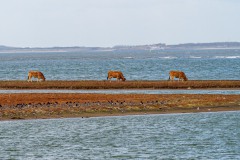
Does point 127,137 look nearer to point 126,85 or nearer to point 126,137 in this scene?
point 126,137

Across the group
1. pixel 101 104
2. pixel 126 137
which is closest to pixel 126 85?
pixel 101 104

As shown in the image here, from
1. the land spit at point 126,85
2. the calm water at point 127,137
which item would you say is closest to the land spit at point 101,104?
the calm water at point 127,137

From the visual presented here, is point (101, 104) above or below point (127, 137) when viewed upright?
above

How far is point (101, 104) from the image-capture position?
43.3m

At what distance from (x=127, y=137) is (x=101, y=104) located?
32.9ft

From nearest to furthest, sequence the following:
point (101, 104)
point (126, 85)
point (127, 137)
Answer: point (127, 137)
point (101, 104)
point (126, 85)

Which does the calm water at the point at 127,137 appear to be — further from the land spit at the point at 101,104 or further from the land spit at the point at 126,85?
the land spit at the point at 126,85

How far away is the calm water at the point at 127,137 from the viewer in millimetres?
29109

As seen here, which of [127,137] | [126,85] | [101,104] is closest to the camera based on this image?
[127,137]

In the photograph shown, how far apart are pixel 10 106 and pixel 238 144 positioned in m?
16.0

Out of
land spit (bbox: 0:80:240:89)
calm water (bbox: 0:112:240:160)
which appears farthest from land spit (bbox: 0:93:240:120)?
land spit (bbox: 0:80:240:89)

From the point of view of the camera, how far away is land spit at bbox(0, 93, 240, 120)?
132 feet

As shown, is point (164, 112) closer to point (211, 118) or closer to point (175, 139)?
point (211, 118)

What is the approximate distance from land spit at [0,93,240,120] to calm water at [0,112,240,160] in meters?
1.52
